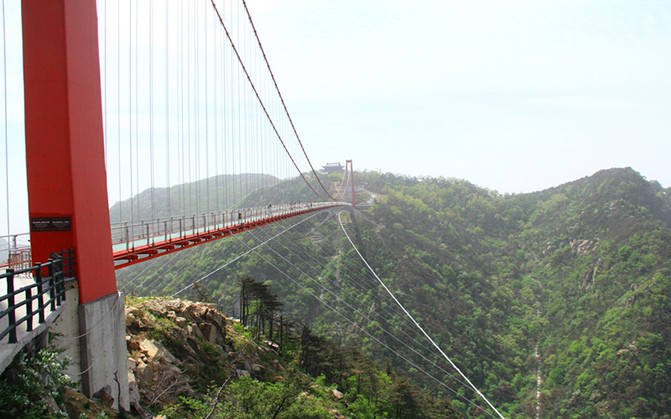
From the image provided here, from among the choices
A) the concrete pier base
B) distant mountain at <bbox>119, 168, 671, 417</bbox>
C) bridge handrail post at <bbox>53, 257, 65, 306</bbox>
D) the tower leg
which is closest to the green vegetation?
bridge handrail post at <bbox>53, 257, 65, 306</bbox>

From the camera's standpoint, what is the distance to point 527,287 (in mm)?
64312

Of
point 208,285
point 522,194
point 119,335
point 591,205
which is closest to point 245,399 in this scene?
point 119,335

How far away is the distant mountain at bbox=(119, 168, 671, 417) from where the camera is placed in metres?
36.8

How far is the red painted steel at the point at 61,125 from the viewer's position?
239 inches

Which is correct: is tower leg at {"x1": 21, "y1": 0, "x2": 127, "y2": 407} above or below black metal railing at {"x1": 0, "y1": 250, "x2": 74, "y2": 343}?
above

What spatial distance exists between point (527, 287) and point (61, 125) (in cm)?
6848

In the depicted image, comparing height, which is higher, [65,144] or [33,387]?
[65,144]

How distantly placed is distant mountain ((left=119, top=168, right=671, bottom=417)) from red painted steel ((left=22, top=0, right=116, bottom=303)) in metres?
27.9

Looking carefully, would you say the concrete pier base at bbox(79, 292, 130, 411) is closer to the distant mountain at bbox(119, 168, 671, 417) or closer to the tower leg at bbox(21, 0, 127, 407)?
the tower leg at bbox(21, 0, 127, 407)

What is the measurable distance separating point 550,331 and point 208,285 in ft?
134

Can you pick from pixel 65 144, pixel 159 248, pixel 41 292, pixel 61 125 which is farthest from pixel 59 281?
pixel 159 248

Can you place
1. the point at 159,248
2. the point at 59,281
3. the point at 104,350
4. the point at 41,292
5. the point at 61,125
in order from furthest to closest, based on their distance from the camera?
the point at 159,248 < the point at 104,350 < the point at 61,125 < the point at 59,281 < the point at 41,292

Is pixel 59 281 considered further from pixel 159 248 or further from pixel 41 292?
pixel 159 248

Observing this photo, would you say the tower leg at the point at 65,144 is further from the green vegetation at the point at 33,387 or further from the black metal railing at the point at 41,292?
the green vegetation at the point at 33,387
